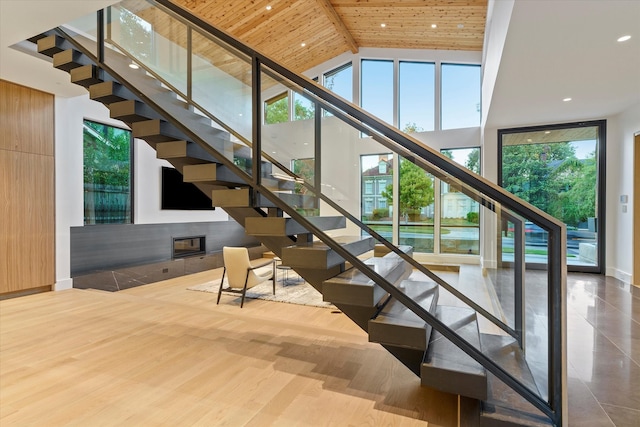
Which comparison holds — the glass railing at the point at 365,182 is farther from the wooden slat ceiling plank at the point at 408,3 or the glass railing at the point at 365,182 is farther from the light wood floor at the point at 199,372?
the wooden slat ceiling plank at the point at 408,3

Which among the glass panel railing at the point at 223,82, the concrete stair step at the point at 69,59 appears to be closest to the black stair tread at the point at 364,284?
the glass panel railing at the point at 223,82

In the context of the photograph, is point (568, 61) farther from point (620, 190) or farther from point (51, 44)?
point (51, 44)

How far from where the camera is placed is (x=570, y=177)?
6.11 metres

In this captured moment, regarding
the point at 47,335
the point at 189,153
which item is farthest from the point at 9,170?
the point at 189,153

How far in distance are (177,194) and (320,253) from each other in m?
5.71

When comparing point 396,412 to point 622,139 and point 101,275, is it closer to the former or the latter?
point 101,275

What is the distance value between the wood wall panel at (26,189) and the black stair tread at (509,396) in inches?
234

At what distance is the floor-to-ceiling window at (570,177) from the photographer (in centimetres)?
593

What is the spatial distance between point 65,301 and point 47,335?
1.42m

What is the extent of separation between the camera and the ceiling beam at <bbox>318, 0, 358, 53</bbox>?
21.3ft

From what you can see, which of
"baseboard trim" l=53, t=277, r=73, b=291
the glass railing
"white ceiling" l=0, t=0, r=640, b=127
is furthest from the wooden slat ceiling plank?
"baseboard trim" l=53, t=277, r=73, b=291

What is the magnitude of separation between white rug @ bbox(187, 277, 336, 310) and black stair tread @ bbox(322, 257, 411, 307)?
7.30 ft

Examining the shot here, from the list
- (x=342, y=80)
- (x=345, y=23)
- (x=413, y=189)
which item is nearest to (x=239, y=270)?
(x=413, y=189)

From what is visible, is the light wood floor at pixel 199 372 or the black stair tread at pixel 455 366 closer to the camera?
the black stair tread at pixel 455 366
